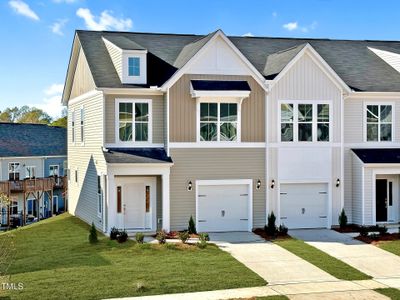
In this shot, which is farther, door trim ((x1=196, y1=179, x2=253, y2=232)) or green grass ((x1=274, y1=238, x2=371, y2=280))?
door trim ((x1=196, y1=179, x2=253, y2=232))

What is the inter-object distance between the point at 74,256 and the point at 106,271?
276cm

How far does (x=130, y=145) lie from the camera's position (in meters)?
24.1

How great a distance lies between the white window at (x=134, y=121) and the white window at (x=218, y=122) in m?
2.30

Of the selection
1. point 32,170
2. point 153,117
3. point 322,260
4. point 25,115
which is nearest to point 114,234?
point 153,117

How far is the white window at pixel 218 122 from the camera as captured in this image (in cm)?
2386

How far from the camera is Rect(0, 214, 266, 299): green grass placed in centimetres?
1466

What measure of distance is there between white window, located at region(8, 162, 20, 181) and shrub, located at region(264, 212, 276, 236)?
29.4 metres

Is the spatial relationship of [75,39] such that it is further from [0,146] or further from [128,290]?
[0,146]

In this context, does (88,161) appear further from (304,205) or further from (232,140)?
(304,205)

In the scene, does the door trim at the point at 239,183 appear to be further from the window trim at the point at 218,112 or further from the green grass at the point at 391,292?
the green grass at the point at 391,292

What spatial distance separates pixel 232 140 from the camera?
24188mm

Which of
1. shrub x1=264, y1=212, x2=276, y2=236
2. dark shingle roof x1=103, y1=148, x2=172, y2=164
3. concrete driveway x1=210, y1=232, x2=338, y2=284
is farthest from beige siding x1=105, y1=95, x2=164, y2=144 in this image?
shrub x1=264, y1=212, x2=276, y2=236

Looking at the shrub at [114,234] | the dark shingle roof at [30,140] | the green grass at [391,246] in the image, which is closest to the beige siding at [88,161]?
the shrub at [114,234]

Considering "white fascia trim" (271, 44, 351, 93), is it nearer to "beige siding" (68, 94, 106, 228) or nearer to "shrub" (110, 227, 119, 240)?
"beige siding" (68, 94, 106, 228)
